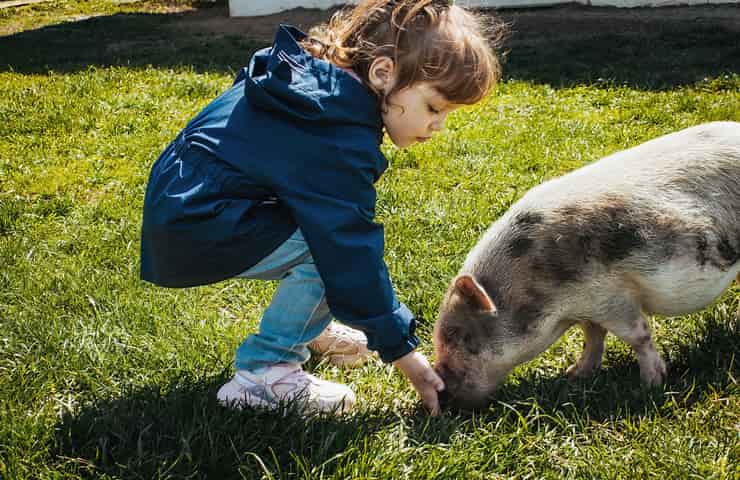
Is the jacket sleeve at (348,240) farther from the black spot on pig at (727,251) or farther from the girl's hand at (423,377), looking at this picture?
the black spot on pig at (727,251)

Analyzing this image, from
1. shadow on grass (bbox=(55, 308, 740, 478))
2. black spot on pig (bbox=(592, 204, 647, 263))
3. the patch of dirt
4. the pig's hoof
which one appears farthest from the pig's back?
the patch of dirt

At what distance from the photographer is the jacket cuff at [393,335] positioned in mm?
2658

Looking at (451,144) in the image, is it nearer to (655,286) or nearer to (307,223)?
(655,286)

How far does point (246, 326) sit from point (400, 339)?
122cm

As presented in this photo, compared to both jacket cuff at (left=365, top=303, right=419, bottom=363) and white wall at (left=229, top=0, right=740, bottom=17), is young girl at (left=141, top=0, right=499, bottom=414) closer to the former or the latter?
jacket cuff at (left=365, top=303, right=419, bottom=363)

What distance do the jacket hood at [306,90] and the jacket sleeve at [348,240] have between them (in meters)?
0.15

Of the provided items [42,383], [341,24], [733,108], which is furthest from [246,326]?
[733,108]

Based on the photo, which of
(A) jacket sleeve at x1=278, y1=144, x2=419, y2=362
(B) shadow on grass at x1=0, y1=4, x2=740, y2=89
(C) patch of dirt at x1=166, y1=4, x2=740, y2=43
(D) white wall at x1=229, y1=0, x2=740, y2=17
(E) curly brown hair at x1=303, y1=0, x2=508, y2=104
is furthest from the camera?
(D) white wall at x1=229, y1=0, x2=740, y2=17

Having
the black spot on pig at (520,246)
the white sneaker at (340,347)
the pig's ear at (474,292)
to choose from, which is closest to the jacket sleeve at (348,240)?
the pig's ear at (474,292)

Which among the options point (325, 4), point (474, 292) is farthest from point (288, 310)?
point (325, 4)

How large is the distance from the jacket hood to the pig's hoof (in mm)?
1506

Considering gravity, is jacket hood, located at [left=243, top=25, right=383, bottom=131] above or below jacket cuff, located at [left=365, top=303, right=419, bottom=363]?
above

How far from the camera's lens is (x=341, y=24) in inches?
114

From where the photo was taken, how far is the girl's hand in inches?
113
